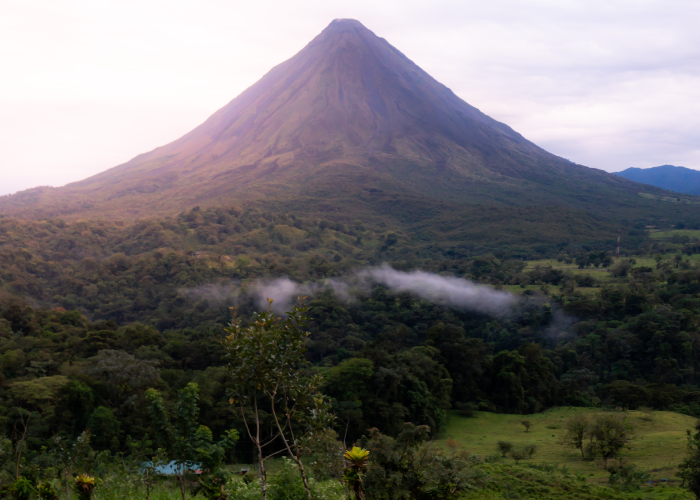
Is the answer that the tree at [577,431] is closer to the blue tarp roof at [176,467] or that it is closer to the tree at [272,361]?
the blue tarp roof at [176,467]

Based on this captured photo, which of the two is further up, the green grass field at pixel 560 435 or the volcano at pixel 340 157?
the volcano at pixel 340 157

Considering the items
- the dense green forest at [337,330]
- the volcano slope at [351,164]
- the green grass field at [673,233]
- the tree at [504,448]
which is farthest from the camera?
the volcano slope at [351,164]

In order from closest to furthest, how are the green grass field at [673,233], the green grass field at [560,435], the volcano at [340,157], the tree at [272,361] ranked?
the tree at [272,361], the green grass field at [560,435], the green grass field at [673,233], the volcano at [340,157]

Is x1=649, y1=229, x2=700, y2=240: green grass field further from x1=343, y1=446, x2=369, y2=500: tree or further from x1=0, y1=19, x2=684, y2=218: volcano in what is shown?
x1=343, y1=446, x2=369, y2=500: tree

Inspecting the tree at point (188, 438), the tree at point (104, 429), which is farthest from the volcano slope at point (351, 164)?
the tree at point (188, 438)

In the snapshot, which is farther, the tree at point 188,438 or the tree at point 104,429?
the tree at point 104,429

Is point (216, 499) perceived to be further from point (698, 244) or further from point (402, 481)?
point (698, 244)

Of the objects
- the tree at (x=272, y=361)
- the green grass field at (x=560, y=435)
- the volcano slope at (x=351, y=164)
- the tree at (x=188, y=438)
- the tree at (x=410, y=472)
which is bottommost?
the green grass field at (x=560, y=435)
